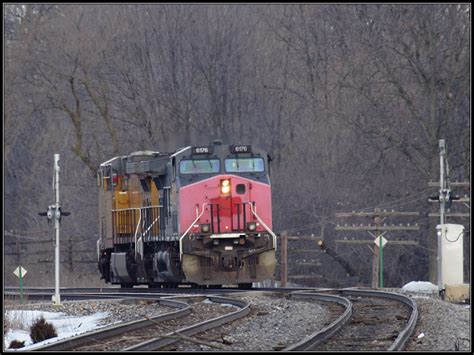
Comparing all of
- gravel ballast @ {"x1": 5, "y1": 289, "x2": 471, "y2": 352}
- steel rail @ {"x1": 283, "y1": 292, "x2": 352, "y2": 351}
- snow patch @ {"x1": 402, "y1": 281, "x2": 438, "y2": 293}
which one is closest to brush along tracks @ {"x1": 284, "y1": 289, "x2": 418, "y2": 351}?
steel rail @ {"x1": 283, "y1": 292, "x2": 352, "y2": 351}

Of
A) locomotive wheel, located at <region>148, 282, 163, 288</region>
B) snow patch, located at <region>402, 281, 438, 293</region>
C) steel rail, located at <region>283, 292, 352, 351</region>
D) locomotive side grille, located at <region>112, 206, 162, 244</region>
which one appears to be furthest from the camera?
locomotive wheel, located at <region>148, 282, 163, 288</region>

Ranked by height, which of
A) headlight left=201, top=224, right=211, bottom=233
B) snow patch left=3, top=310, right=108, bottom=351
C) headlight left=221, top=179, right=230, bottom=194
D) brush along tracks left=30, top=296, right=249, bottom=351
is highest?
headlight left=221, top=179, right=230, bottom=194

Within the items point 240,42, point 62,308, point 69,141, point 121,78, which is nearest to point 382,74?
point 240,42

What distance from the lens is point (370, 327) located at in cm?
1515

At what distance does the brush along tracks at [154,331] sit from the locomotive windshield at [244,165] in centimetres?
655

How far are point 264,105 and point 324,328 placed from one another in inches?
1278

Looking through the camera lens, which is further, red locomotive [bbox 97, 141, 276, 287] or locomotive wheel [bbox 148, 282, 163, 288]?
locomotive wheel [bbox 148, 282, 163, 288]

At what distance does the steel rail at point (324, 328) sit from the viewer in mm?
12219

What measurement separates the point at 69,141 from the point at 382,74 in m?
16.2

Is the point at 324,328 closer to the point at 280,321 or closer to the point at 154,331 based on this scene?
the point at 280,321

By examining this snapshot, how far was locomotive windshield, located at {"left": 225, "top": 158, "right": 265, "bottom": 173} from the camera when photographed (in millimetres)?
26031

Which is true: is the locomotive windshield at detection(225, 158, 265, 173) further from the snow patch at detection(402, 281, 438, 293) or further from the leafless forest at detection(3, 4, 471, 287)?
the leafless forest at detection(3, 4, 471, 287)

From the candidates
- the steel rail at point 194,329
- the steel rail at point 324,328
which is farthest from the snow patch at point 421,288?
the steel rail at point 194,329

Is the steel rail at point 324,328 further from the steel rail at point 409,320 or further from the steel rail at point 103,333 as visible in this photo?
the steel rail at point 103,333
